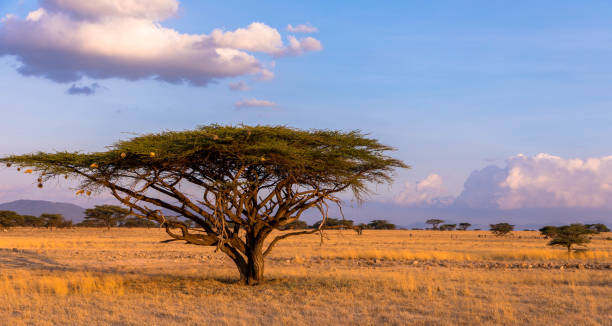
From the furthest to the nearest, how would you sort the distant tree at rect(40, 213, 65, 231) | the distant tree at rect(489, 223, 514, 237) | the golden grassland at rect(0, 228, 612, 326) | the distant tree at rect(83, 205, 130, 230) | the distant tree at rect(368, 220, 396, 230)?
the distant tree at rect(368, 220, 396, 230), the distant tree at rect(40, 213, 65, 231), the distant tree at rect(83, 205, 130, 230), the distant tree at rect(489, 223, 514, 237), the golden grassland at rect(0, 228, 612, 326)

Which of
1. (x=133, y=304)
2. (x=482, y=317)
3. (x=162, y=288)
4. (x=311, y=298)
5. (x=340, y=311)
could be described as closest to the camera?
(x=482, y=317)

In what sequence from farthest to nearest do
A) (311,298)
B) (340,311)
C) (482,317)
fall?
(311,298) < (340,311) < (482,317)

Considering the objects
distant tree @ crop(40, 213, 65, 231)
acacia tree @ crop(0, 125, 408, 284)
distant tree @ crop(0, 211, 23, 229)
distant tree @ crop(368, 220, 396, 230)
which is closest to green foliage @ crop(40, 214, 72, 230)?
distant tree @ crop(40, 213, 65, 231)

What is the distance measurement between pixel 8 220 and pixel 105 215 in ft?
41.9

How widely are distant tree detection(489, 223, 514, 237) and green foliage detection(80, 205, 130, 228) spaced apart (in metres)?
52.9

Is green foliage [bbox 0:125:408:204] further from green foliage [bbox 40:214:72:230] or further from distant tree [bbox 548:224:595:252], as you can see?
green foliage [bbox 40:214:72:230]

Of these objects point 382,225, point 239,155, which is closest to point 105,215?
point 382,225

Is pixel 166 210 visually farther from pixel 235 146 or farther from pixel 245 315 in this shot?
pixel 245 315

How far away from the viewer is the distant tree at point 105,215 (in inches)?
3167

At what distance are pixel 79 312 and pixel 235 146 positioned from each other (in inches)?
230

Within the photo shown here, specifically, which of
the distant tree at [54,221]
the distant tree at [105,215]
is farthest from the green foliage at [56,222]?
the distant tree at [105,215]

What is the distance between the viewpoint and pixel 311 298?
15500 millimetres

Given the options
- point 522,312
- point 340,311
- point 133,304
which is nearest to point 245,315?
point 340,311

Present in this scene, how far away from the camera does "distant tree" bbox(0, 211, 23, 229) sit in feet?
238
